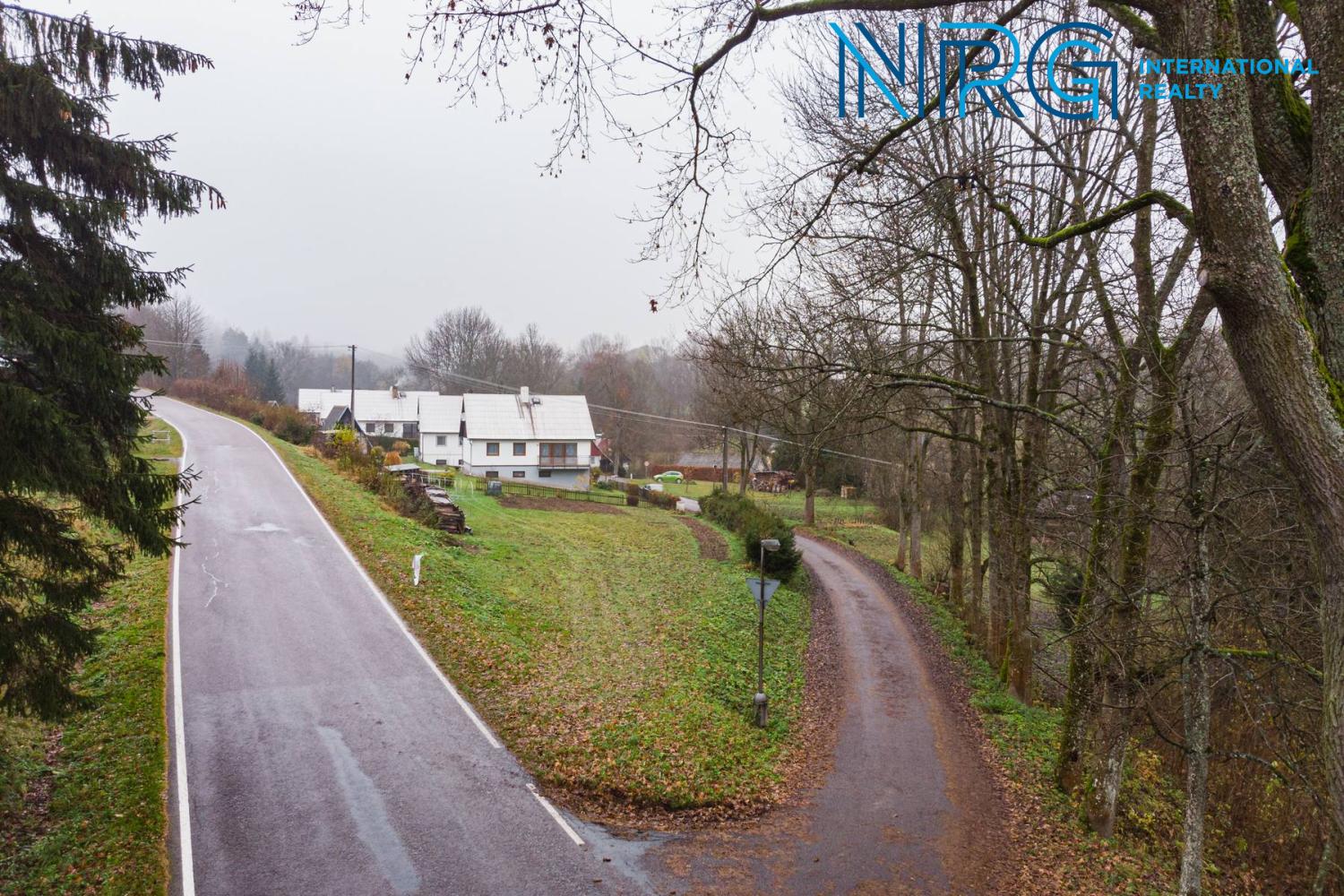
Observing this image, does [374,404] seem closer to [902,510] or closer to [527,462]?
[527,462]

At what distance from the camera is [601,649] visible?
583 inches

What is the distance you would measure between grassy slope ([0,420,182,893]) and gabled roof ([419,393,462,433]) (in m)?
38.7

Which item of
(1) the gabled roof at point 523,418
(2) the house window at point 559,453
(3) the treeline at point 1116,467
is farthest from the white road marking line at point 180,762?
(2) the house window at point 559,453

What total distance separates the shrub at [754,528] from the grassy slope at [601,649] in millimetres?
1088

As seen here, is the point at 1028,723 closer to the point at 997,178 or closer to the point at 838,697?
the point at 838,697

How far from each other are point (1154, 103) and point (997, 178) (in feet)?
6.71

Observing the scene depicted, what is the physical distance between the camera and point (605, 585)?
2008 centimetres

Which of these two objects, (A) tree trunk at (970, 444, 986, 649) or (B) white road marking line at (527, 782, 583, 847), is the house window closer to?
(A) tree trunk at (970, 444, 986, 649)

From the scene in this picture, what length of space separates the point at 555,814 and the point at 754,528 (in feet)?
56.3

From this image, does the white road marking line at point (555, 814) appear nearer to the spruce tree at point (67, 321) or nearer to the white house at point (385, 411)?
the spruce tree at point (67, 321)

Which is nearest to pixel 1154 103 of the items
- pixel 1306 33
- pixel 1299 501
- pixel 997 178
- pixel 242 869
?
pixel 997 178

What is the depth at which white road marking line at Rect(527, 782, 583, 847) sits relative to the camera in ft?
28.9

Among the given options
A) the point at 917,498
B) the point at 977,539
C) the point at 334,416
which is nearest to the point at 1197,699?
the point at 977,539

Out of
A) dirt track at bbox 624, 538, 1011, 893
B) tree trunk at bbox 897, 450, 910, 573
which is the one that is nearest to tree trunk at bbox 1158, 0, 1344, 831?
dirt track at bbox 624, 538, 1011, 893
